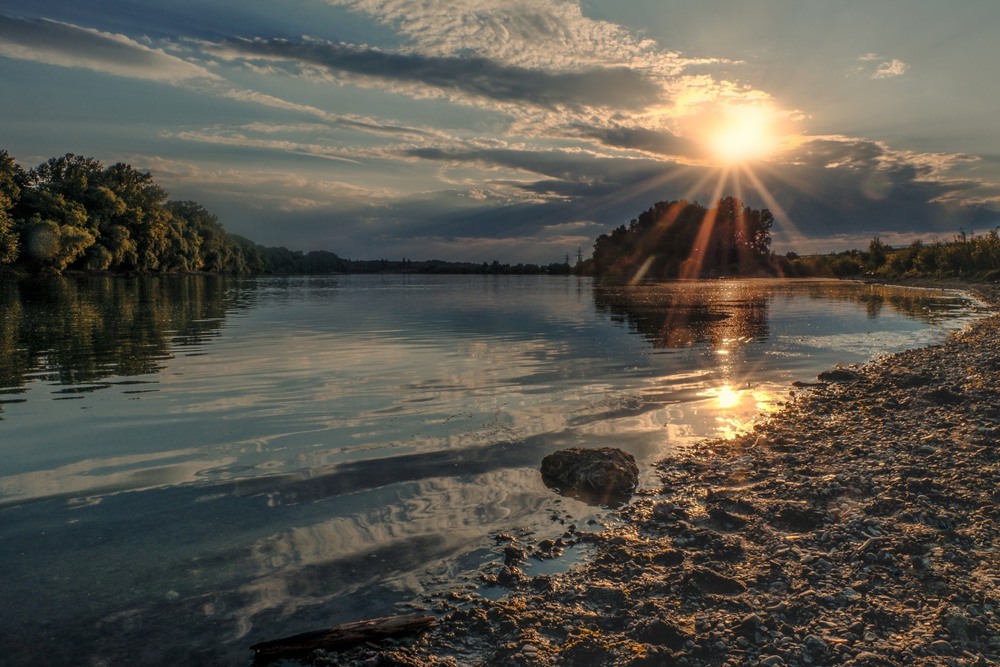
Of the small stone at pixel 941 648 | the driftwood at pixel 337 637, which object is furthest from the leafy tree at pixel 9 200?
the small stone at pixel 941 648

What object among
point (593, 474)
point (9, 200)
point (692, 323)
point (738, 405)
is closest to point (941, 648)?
point (593, 474)

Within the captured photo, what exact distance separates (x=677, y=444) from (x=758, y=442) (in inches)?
70.1

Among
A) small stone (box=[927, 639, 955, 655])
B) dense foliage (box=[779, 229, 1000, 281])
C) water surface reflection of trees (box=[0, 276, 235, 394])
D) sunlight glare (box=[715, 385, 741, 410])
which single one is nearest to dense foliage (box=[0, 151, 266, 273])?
water surface reflection of trees (box=[0, 276, 235, 394])

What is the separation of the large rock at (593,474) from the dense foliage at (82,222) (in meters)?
132

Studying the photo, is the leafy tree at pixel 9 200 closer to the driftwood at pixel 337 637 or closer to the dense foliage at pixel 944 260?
the driftwood at pixel 337 637

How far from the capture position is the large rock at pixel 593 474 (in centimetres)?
1125

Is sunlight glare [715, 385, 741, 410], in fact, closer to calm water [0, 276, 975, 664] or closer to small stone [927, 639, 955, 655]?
calm water [0, 276, 975, 664]

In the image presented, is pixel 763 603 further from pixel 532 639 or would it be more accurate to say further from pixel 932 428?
pixel 932 428

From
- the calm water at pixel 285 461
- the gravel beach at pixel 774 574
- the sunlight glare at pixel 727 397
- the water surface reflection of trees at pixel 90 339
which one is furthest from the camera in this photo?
the water surface reflection of trees at pixel 90 339

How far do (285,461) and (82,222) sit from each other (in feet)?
486

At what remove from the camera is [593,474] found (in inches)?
454

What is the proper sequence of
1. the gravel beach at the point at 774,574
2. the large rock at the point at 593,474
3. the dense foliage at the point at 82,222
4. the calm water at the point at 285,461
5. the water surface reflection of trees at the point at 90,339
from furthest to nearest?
the dense foliage at the point at 82,222 → the water surface reflection of trees at the point at 90,339 → the large rock at the point at 593,474 → the calm water at the point at 285,461 → the gravel beach at the point at 774,574

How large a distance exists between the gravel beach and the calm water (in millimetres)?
1138

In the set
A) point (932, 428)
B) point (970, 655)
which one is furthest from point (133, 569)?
point (932, 428)
